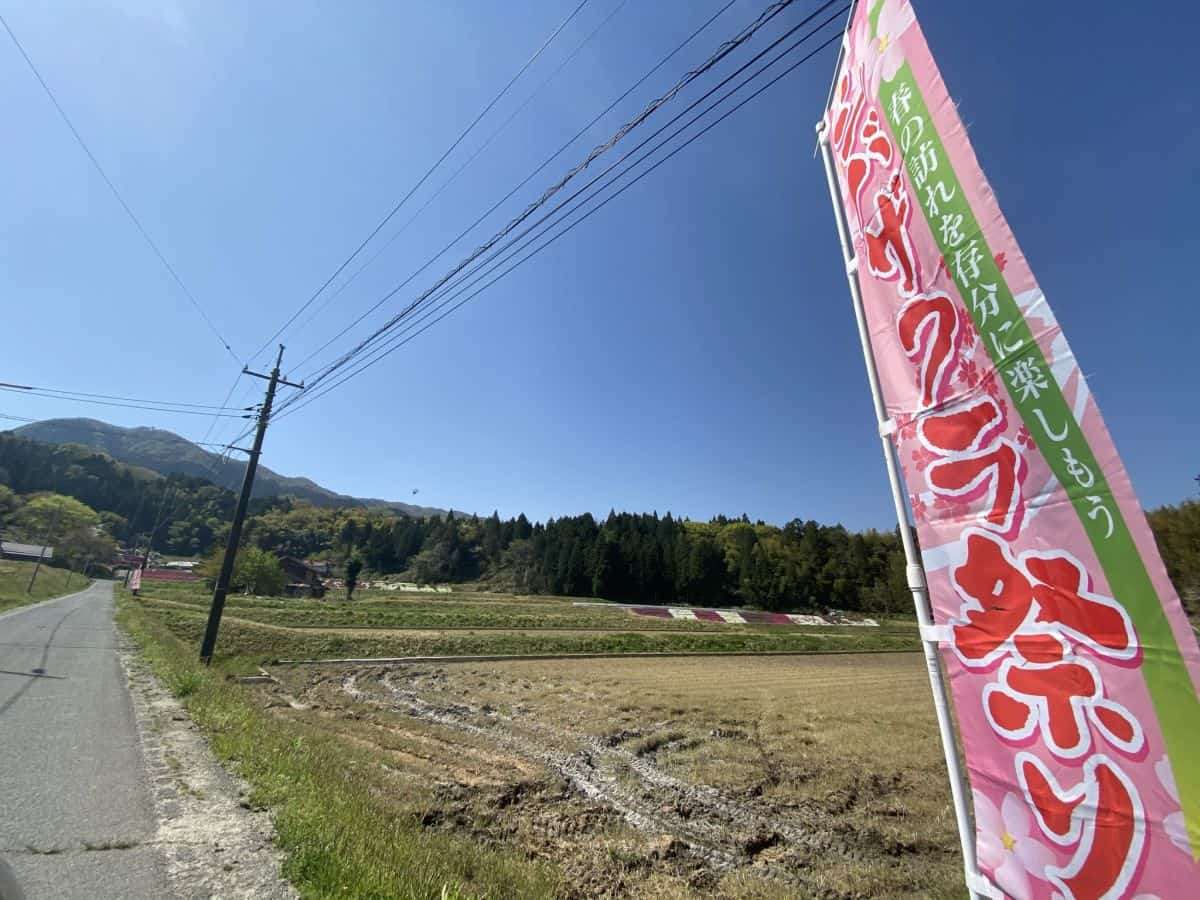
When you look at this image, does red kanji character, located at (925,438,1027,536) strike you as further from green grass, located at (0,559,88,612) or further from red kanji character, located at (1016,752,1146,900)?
green grass, located at (0,559,88,612)

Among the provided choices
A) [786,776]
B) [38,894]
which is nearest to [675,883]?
[786,776]

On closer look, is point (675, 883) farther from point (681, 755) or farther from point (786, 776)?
point (681, 755)

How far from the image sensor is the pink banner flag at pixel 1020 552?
5.69 feet

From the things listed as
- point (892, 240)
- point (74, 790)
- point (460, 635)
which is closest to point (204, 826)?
point (74, 790)

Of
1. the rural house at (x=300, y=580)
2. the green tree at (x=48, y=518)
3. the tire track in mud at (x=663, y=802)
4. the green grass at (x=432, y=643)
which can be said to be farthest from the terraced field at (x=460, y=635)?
the green tree at (x=48, y=518)

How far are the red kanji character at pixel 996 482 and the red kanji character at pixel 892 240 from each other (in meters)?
0.92

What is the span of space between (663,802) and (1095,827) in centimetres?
893

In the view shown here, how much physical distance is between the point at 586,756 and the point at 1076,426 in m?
12.2

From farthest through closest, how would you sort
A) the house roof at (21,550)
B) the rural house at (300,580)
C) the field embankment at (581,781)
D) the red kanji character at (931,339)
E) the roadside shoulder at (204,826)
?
the house roof at (21,550)
the rural house at (300,580)
the field embankment at (581,781)
the roadside shoulder at (204,826)
the red kanji character at (931,339)

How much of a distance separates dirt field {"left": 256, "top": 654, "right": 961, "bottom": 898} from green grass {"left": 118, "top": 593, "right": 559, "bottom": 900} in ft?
2.22

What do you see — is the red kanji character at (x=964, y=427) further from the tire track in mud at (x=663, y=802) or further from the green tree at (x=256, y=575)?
the green tree at (x=256, y=575)

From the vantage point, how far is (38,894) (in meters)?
3.90

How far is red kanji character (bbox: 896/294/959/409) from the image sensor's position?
249 centimetres

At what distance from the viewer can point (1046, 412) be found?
2.08 m
